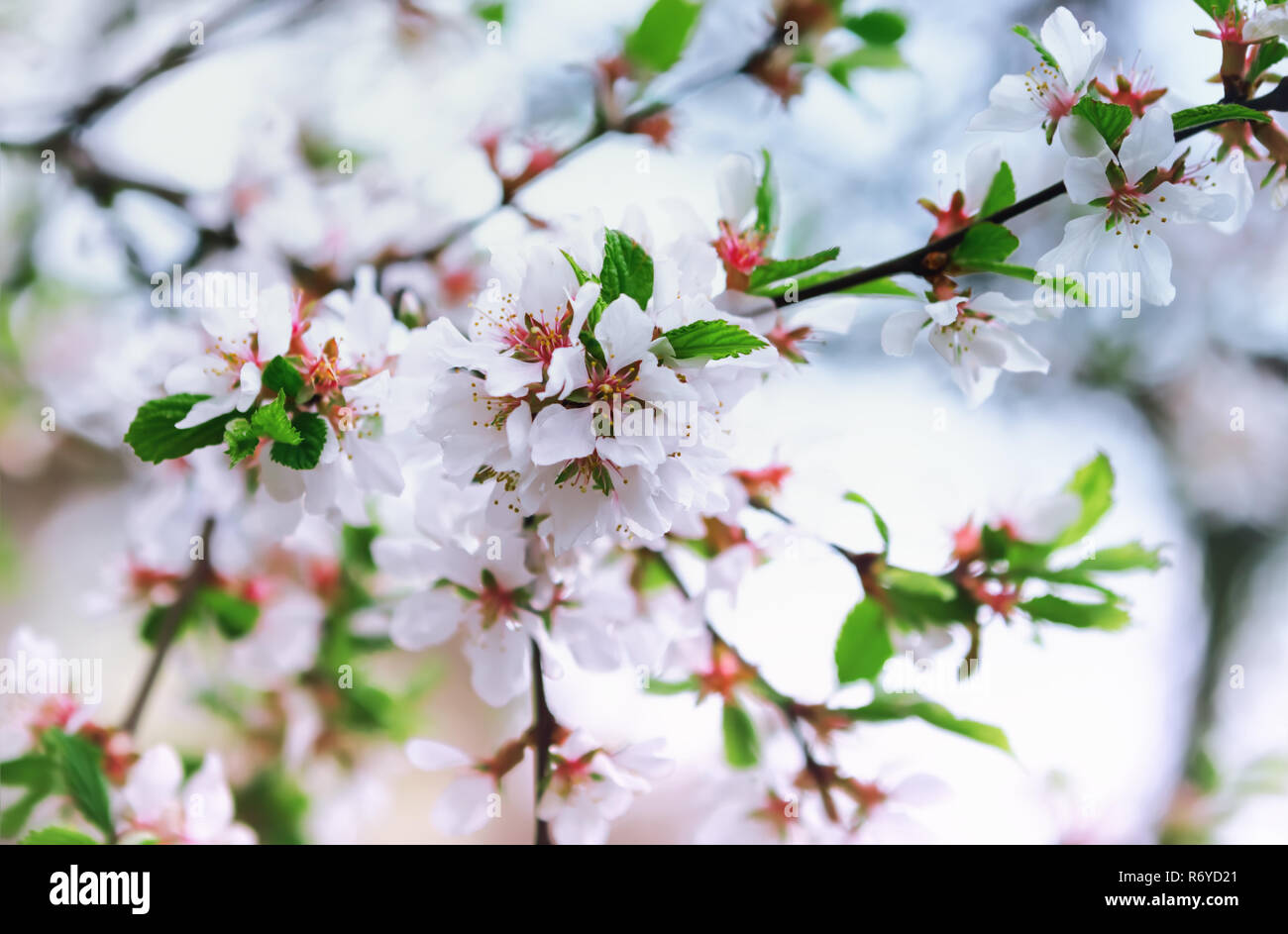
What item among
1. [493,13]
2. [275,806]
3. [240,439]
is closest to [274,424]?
[240,439]

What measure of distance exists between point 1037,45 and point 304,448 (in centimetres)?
47

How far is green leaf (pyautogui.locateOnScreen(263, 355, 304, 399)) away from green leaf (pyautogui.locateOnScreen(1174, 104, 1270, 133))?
0.47 meters

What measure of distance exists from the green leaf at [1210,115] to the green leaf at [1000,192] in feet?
0.21

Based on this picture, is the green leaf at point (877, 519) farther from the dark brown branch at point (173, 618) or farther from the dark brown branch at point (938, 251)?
the dark brown branch at point (173, 618)

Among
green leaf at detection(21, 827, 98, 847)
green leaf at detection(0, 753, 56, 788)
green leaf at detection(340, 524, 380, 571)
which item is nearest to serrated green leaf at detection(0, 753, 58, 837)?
green leaf at detection(0, 753, 56, 788)

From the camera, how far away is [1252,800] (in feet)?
5.44

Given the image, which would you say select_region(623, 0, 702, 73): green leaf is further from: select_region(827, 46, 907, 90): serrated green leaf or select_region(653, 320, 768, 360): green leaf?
select_region(653, 320, 768, 360): green leaf

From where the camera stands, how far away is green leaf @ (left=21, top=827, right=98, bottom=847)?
26.5 inches

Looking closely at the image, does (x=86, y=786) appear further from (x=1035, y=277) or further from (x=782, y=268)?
(x=1035, y=277)

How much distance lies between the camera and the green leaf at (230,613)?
0.93m

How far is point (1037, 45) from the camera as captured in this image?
495 millimetres

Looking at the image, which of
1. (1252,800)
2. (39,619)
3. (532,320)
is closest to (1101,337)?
(1252,800)

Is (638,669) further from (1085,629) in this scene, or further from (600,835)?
(1085,629)

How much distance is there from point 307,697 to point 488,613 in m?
0.65
